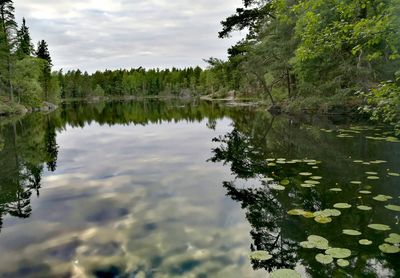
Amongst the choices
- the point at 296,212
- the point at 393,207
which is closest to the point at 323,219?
the point at 296,212

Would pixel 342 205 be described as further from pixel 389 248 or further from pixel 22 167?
pixel 22 167

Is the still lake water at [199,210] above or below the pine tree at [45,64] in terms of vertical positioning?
below

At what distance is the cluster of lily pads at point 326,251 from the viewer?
13.9 feet

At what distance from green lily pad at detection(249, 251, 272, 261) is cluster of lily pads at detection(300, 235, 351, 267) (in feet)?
1.90

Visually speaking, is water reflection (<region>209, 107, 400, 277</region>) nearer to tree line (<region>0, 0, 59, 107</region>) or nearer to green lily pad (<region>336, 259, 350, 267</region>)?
green lily pad (<region>336, 259, 350, 267</region>)

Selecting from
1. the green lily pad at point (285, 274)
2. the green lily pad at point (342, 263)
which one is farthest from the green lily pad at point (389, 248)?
the green lily pad at point (285, 274)

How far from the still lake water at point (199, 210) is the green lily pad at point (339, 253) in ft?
0.24

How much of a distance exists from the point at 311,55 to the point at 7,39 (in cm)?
4027

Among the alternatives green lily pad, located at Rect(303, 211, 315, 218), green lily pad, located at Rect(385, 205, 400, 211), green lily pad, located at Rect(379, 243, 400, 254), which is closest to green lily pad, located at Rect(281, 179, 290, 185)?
green lily pad, located at Rect(303, 211, 315, 218)

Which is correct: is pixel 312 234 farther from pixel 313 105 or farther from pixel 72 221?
pixel 313 105

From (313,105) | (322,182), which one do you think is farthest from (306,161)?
(313,105)

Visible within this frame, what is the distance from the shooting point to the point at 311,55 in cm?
683

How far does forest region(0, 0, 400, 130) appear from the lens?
5.75 m

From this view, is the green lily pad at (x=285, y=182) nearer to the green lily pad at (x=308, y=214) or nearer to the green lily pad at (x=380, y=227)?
the green lily pad at (x=308, y=214)
